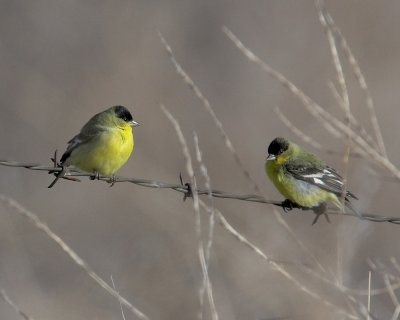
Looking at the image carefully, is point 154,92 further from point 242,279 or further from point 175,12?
point 242,279

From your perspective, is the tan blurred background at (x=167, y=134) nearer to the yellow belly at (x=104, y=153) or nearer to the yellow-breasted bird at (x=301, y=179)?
the yellow-breasted bird at (x=301, y=179)

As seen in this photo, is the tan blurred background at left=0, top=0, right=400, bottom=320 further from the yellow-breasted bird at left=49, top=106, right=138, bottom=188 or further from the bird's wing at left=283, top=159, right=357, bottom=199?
the yellow-breasted bird at left=49, top=106, right=138, bottom=188

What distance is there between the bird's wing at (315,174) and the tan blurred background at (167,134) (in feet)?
1.90

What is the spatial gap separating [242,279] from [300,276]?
62 centimetres

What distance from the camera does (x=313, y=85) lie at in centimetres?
1559

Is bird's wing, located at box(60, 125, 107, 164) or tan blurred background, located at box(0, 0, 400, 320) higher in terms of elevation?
bird's wing, located at box(60, 125, 107, 164)

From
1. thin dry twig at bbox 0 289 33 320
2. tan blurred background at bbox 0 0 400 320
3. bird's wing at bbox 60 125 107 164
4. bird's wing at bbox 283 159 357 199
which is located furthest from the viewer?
tan blurred background at bbox 0 0 400 320

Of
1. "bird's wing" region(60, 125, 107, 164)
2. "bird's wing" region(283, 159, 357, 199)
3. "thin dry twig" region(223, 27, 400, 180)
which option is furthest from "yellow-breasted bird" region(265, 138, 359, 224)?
"thin dry twig" region(223, 27, 400, 180)

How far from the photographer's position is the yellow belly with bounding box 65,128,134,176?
8.02 m

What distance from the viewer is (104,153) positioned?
803 cm

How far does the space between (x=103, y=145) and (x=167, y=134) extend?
254 inches

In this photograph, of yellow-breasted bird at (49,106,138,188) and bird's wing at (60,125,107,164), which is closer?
yellow-breasted bird at (49,106,138,188)

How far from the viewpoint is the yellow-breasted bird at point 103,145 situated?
8.03 metres

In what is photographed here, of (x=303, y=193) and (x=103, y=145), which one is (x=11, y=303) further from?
(x=303, y=193)
